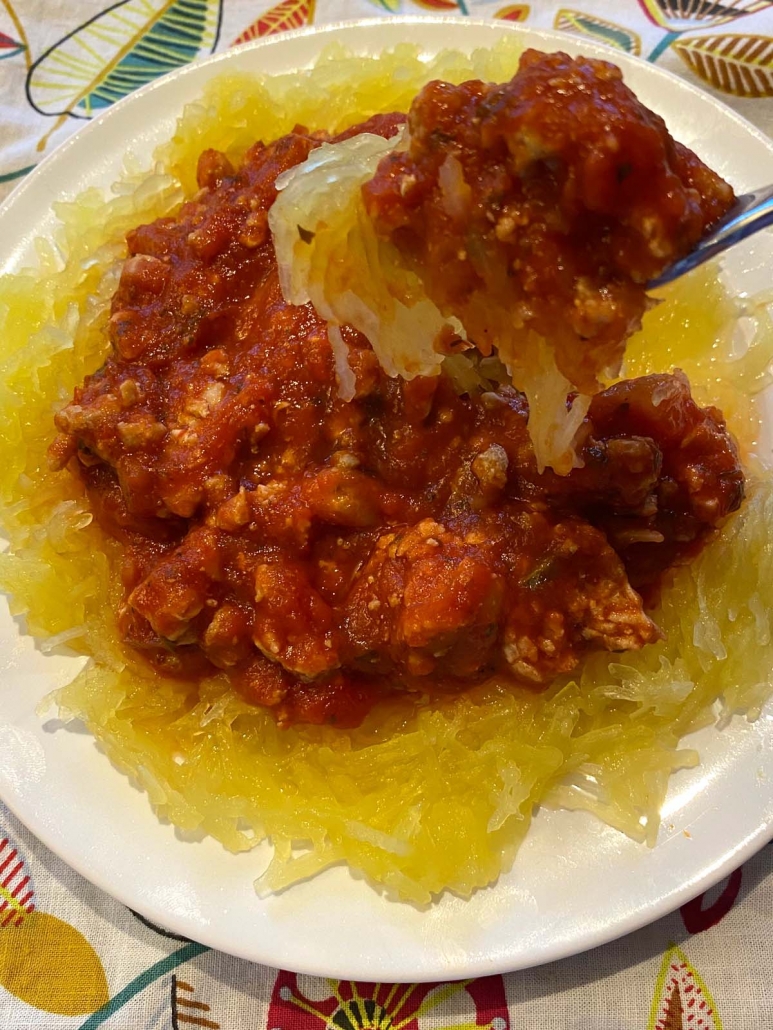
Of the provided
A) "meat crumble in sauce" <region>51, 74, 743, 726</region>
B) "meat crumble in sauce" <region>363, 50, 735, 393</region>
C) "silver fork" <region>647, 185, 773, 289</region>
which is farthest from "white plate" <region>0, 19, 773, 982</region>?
"silver fork" <region>647, 185, 773, 289</region>

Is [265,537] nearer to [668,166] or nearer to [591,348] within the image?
[591,348]

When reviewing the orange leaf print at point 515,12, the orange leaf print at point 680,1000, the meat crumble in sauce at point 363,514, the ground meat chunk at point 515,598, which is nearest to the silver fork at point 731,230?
the meat crumble in sauce at point 363,514

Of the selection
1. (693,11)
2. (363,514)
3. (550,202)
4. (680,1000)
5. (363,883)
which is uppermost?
(693,11)

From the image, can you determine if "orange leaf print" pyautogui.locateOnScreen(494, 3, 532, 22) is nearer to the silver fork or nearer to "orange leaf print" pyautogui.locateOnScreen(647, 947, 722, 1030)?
the silver fork

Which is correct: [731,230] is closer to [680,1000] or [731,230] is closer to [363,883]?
[363,883]

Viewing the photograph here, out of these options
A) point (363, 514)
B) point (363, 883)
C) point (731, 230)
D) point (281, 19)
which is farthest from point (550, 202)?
point (281, 19)

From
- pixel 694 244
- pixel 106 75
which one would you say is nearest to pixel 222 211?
pixel 694 244

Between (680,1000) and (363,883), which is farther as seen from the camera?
(680,1000)
